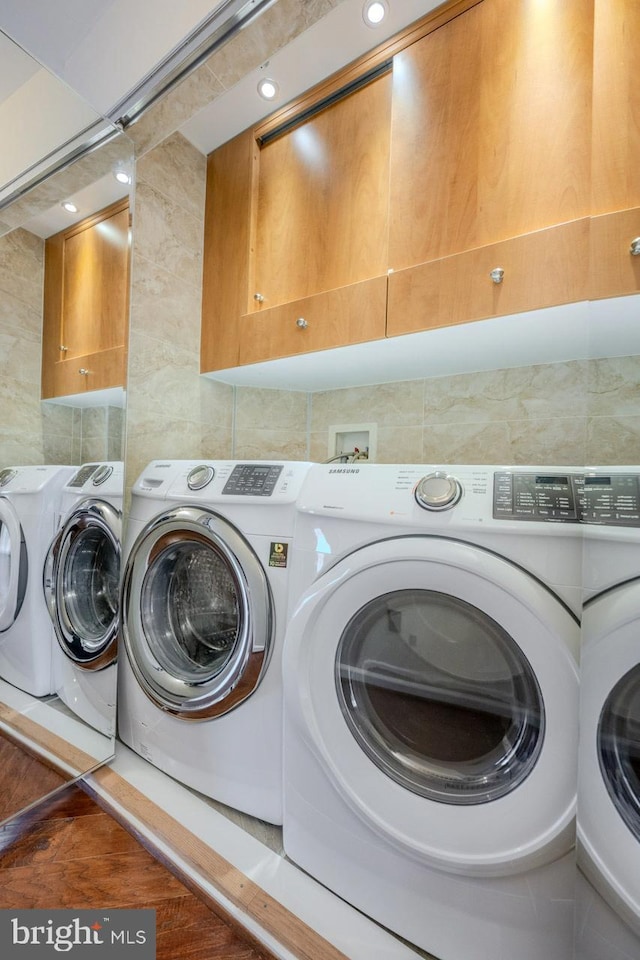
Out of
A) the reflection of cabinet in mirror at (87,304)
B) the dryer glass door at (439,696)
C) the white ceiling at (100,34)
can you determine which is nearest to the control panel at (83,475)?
the reflection of cabinet in mirror at (87,304)

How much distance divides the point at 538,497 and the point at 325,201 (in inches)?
46.0

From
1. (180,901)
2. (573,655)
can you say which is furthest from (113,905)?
(573,655)

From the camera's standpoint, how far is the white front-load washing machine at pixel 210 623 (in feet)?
3.09

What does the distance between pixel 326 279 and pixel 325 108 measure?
575 millimetres

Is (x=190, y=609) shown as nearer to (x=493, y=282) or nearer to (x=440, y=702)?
(x=440, y=702)

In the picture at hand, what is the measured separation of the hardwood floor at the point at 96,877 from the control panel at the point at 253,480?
0.91m

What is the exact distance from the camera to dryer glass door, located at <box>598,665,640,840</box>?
573mm

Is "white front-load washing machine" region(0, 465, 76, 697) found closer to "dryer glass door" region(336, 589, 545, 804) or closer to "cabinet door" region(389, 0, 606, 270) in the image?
"dryer glass door" region(336, 589, 545, 804)

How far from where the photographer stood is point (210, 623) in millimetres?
1152

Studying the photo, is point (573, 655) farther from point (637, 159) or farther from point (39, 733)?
point (39, 733)

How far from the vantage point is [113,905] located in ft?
2.74

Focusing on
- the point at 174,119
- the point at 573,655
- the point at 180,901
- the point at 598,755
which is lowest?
the point at 180,901

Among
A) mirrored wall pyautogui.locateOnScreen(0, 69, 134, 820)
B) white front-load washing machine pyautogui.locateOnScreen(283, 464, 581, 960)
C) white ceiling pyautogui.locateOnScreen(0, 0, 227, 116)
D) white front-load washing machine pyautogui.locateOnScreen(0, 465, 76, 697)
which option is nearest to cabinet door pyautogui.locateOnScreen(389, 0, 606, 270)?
white ceiling pyautogui.locateOnScreen(0, 0, 227, 116)

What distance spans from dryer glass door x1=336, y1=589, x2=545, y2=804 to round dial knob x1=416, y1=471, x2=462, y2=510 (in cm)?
16
